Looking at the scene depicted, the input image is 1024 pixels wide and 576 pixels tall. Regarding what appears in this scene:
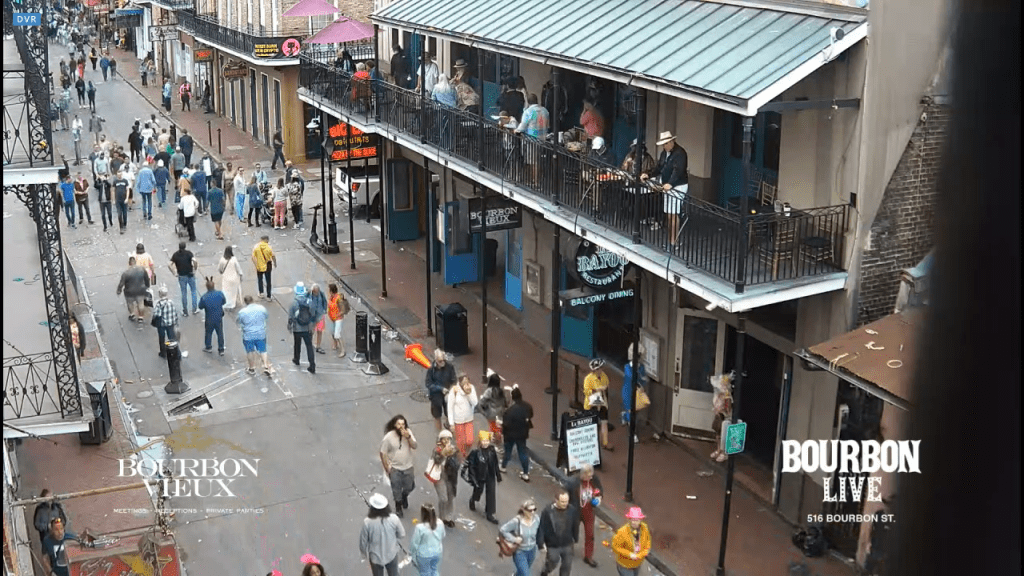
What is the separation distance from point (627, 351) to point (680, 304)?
2687 mm

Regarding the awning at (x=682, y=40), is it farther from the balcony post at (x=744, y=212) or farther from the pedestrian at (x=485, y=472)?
the pedestrian at (x=485, y=472)

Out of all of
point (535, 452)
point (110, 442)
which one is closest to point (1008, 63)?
point (535, 452)

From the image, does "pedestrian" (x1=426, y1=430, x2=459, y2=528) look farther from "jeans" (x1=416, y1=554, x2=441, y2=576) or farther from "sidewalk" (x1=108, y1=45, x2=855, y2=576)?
"sidewalk" (x1=108, y1=45, x2=855, y2=576)

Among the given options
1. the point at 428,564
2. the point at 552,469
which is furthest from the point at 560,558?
the point at 552,469

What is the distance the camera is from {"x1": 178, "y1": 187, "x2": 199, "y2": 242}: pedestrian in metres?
26.5

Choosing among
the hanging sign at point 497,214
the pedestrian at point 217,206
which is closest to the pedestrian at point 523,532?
the hanging sign at point 497,214

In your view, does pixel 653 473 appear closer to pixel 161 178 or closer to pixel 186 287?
pixel 186 287

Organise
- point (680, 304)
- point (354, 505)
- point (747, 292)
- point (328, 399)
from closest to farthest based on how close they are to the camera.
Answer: point (747, 292), point (354, 505), point (680, 304), point (328, 399)

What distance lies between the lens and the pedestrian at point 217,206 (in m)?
26.4

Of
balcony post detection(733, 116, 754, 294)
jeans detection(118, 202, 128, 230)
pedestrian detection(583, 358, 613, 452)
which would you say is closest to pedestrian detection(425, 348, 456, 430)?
pedestrian detection(583, 358, 613, 452)

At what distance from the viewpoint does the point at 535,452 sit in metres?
16.3

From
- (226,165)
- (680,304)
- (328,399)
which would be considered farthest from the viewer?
(226,165)

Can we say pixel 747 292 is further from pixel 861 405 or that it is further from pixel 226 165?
pixel 226 165

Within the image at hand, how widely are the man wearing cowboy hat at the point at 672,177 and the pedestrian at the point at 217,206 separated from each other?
14.8 metres
